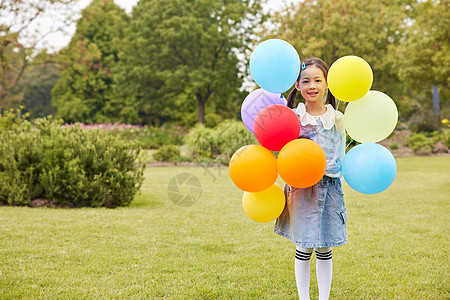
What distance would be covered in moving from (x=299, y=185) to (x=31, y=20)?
53.4 feet

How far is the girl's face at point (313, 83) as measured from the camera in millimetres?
2631

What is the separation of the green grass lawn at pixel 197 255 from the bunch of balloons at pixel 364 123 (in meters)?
1.08

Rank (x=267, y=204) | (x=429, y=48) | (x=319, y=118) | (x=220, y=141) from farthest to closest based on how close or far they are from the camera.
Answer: (x=429, y=48), (x=220, y=141), (x=319, y=118), (x=267, y=204)

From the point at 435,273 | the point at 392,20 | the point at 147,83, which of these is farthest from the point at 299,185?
the point at 147,83

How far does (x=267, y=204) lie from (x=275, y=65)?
91 cm

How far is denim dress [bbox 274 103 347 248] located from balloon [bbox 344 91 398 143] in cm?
10

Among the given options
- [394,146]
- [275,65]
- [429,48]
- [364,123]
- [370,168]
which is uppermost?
[429,48]

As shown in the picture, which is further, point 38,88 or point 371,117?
point 38,88

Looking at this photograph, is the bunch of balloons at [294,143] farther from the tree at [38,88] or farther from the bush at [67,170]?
the tree at [38,88]

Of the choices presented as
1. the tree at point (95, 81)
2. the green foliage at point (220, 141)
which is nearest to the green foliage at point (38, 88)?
the tree at point (95, 81)

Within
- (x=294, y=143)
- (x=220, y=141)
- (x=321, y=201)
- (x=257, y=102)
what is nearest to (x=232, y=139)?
(x=220, y=141)

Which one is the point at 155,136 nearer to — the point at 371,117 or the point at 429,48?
the point at 429,48

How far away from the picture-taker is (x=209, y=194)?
7723 mm

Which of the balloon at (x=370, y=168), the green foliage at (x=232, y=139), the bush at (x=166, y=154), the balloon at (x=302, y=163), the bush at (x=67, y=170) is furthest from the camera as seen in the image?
the bush at (x=166, y=154)
